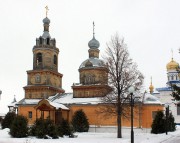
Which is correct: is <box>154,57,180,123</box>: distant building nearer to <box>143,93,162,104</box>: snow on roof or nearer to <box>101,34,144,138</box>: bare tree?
<box>143,93,162,104</box>: snow on roof

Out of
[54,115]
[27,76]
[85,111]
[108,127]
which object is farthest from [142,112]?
[27,76]

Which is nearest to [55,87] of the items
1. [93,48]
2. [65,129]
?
[93,48]

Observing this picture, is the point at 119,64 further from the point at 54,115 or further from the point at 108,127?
the point at 54,115

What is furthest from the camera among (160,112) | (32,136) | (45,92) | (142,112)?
(45,92)

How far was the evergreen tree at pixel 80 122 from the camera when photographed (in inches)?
1570

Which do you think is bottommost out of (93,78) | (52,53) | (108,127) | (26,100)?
(108,127)

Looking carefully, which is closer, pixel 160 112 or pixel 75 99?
pixel 160 112

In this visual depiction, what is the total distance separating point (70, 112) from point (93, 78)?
19.3ft

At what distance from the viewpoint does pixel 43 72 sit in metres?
46.8

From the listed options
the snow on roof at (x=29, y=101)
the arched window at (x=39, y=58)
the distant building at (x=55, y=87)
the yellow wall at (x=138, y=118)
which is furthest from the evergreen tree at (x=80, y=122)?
the arched window at (x=39, y=58)

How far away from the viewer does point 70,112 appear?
4434 cm

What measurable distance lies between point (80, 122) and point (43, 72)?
1086 centimetres

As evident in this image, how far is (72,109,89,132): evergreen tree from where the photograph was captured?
131ft

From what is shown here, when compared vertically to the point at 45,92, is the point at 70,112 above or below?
below
